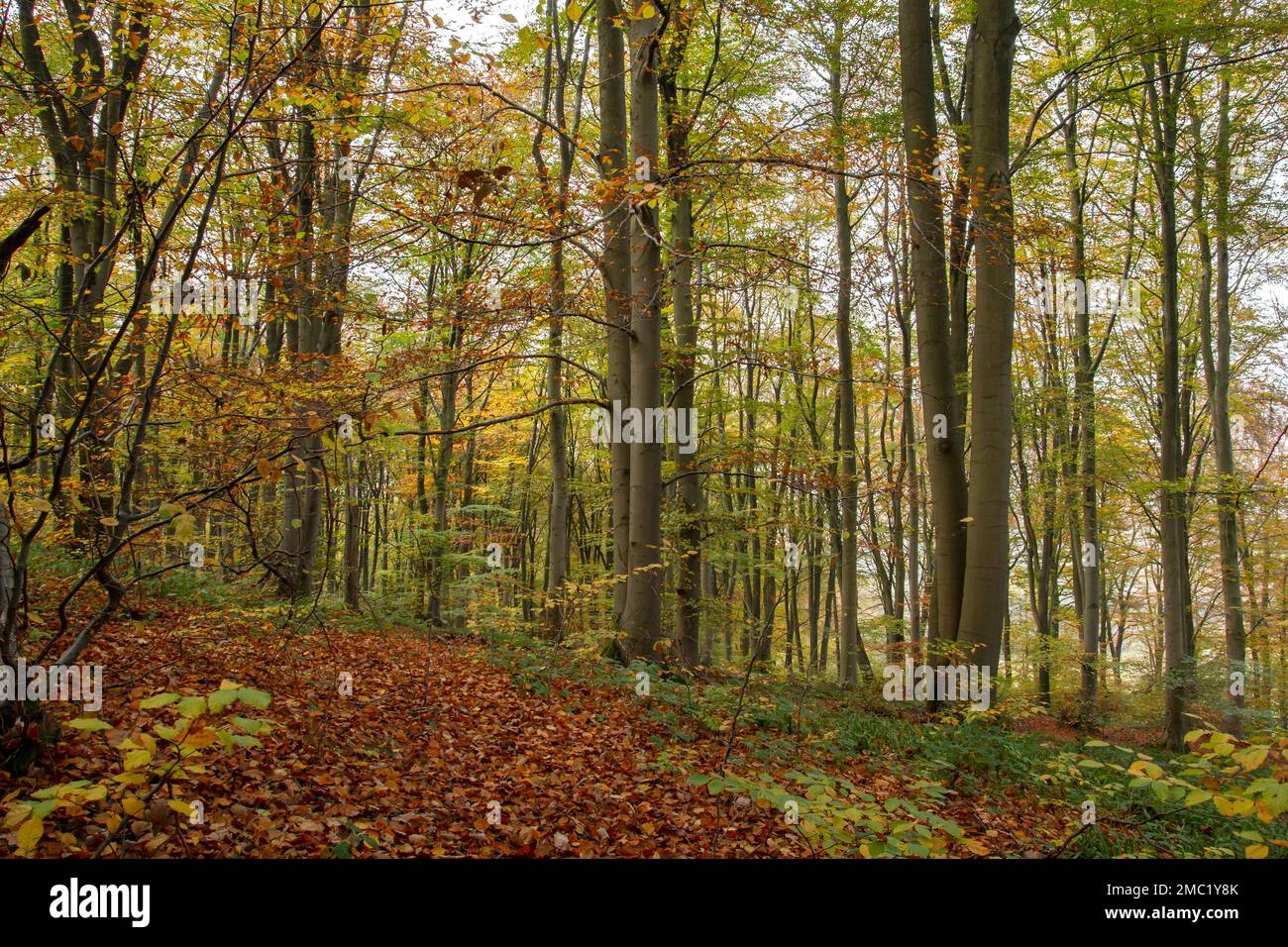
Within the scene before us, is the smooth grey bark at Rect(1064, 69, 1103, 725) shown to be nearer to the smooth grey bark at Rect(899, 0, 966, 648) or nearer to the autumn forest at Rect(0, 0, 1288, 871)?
the autumn forest at Rect(0, 0, 1288, 871)

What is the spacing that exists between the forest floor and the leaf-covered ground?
2 centimetres

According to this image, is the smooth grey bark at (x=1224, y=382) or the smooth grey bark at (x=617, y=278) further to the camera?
the smooth grey bark at (x=1224, y=382)

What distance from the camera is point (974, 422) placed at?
8586 mm

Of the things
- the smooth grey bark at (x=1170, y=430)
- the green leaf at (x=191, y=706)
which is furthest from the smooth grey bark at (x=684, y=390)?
the green leaf at (x=191, y=706)

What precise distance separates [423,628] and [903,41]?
1229 cm

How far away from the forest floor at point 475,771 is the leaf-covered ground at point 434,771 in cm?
2

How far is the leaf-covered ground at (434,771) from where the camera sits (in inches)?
144

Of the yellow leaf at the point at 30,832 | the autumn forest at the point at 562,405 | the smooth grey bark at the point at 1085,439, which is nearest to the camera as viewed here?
the yellow leaf at the point at 30,832

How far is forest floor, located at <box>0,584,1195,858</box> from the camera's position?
357 centimetres

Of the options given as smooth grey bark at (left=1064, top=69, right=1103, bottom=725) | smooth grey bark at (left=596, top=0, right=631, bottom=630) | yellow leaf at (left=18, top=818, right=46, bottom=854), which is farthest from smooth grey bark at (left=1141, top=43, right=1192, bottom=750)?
yellow leaf at (left=18, top=818, right=46, bottom=854)

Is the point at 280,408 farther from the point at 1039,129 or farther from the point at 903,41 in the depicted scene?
the point at 1039,129

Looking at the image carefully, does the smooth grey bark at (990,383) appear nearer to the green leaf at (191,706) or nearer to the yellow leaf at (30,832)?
the green leaf at (191,706)

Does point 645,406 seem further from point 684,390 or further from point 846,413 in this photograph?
point 846,413
